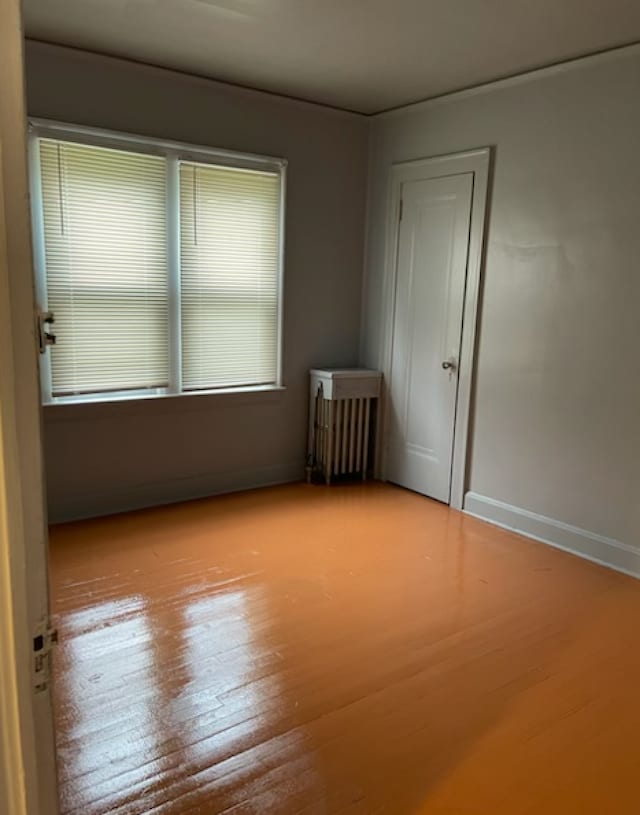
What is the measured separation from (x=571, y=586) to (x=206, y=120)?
3.43 m

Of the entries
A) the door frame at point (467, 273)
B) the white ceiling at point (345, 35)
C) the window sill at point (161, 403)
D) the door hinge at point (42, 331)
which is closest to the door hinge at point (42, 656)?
the door hinge at point (42, 331)

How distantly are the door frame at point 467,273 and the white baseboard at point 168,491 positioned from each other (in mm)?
901

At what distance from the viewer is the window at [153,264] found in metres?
→ 3.65

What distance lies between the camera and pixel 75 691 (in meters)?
2.33

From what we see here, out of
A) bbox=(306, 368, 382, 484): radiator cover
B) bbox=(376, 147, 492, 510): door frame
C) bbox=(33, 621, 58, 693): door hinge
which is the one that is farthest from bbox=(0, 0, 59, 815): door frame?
bbox=(306, 368, 382, 484): radiator cover

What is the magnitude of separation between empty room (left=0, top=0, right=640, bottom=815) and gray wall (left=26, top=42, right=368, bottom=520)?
2 centimetres

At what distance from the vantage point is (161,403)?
13.6 ft

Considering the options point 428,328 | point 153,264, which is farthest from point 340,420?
point 153,264

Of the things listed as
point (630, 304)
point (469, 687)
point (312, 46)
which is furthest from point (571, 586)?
point (312, 46)

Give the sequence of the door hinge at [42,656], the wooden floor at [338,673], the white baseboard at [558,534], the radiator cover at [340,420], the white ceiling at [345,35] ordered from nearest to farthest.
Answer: the door hinge at [42,656] < the wooden floor at [338,673] < the white ceiling at [345,35] < the white baseboard at [558,534] < the radiator cover at [340,420]

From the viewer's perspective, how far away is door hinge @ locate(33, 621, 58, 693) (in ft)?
2.52

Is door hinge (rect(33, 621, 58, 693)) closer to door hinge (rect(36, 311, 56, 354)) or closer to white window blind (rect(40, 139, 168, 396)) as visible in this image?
door hinge (rect(36, 311, 56, 354))

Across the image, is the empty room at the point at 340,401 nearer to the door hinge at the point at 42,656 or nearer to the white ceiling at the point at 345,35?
the white ceiling at the point at 345,35

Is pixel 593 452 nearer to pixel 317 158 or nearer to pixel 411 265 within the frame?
pixel 411 265
